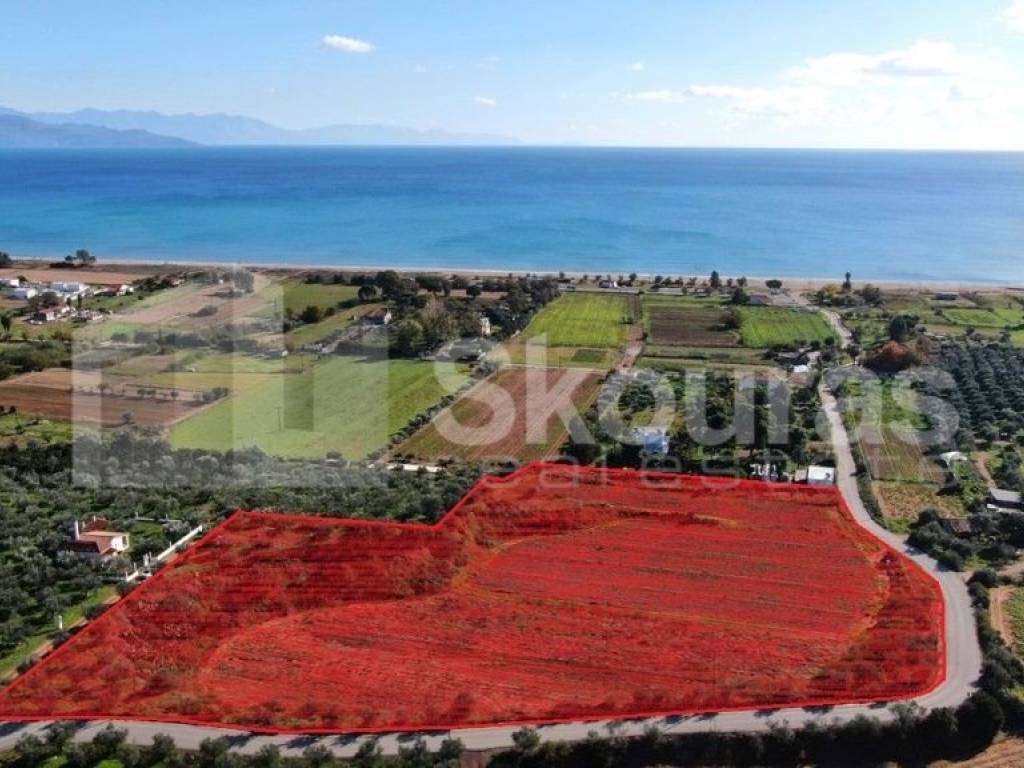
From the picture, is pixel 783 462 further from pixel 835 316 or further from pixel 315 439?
pixel 835 316

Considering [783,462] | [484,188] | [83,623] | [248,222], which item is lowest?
[83,623]

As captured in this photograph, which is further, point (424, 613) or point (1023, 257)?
point (1023, 257)

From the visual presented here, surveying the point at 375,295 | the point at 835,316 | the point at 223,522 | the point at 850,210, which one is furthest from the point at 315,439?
the point at 850,210

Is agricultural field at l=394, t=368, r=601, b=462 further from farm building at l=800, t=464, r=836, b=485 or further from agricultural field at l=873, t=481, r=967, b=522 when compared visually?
agricultural field at l=873, t=481, r=967, b=522

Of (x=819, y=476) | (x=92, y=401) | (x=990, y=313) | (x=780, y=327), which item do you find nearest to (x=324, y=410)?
(x=92, y=401)

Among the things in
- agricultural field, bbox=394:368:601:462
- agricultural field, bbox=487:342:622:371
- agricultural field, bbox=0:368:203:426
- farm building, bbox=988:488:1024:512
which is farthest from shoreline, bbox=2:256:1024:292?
farm building, bbox=988:488:1024:512

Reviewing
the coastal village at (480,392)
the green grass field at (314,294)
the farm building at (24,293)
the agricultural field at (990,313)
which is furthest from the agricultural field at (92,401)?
the agricultural field at (990,313)

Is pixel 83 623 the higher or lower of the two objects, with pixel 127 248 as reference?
lower
